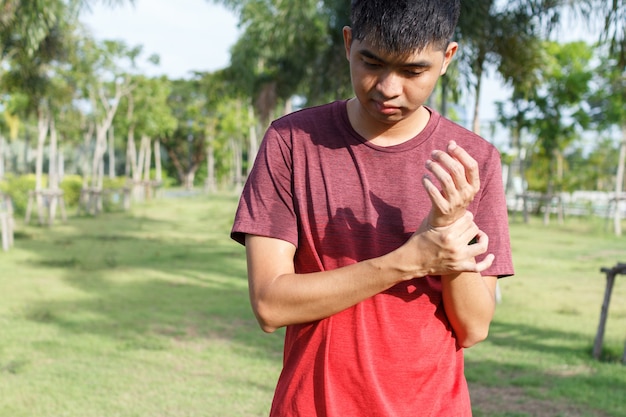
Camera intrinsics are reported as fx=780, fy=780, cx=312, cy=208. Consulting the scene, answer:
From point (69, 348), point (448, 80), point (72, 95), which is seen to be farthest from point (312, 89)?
point (72, 95)

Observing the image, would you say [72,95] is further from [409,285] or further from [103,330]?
[409,285]

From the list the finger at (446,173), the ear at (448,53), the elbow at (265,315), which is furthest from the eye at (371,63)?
the elbow at (265,315)

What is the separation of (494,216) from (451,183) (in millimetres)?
294

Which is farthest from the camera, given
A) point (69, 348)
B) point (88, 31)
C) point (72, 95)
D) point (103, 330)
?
point (72, 95)

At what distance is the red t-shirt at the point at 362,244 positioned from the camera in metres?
1.51

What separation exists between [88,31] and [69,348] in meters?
15.0

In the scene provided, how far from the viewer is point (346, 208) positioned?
5.03 ft

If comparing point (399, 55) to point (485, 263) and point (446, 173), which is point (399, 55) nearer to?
point (446, 173)

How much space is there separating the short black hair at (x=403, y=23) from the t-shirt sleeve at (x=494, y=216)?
29cm

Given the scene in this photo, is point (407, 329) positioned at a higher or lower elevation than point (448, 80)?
lower

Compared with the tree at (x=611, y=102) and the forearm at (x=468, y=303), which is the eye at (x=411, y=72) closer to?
the forearm at (x=468, y=303)

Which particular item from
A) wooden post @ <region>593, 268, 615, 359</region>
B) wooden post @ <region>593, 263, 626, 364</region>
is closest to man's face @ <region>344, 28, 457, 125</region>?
wooden post @ <region>593, 263, 626, 364</region>

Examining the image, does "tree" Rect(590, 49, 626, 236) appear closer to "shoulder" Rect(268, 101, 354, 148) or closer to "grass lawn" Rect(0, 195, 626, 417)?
"grass lawn" Rect(0, 195, 626, 417)

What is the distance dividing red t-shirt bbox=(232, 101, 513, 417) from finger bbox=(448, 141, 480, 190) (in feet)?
0.58
